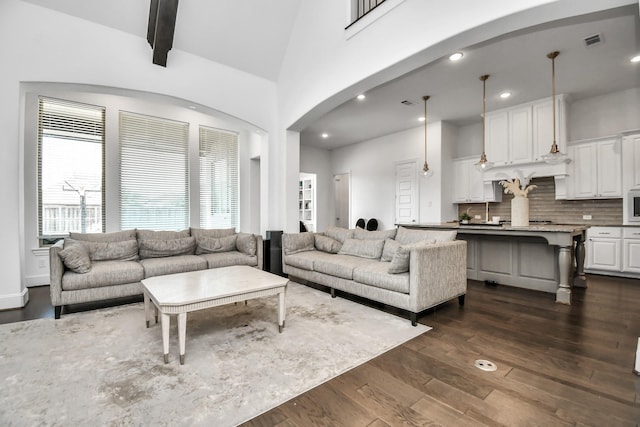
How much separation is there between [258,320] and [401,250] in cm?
164

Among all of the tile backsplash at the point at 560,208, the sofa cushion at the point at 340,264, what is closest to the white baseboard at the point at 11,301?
the sofa cushion at the point at 340,264

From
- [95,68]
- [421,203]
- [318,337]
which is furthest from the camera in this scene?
[421,203]

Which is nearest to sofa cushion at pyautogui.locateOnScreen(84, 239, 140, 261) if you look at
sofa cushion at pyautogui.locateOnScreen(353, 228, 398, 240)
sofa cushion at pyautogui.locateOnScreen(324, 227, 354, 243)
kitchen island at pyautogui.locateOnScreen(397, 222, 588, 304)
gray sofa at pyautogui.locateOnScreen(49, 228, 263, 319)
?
gray sofa at pyautogui.locateOnScreen(49, 228, 263, 319)

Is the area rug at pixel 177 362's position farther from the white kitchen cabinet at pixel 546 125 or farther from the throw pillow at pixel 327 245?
the white kitchen cabinet at pixel 546 125

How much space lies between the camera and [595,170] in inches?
200

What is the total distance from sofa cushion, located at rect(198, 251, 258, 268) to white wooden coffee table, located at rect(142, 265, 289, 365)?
3.19ft

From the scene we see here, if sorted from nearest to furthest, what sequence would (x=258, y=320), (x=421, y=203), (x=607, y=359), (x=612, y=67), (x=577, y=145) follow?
(x=607, y=359), (x=258, y=320), (x=612, y=67), (x=577, y=145), (x=421, y=203)

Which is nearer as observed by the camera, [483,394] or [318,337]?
[483,394]

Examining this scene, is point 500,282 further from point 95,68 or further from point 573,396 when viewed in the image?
point 95,68

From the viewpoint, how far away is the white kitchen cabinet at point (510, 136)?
5.51 metres

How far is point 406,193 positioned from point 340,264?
4296 millimetres

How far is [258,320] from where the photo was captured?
294 centimetres

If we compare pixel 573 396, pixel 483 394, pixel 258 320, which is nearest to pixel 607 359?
pixel 573 396

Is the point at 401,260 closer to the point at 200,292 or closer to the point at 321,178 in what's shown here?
the point at 200,292
